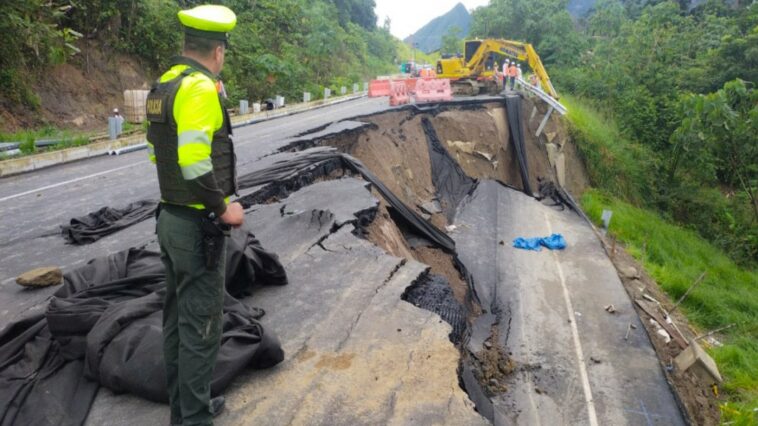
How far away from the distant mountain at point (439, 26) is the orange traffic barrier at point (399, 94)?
88190mm

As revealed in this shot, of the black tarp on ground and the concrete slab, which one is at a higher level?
the black tarp on ground

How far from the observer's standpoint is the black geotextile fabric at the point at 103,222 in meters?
5.79

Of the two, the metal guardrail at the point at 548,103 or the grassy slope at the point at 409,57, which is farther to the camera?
the grassy slope at the point at 409,57

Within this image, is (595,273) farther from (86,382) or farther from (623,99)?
(623,99)

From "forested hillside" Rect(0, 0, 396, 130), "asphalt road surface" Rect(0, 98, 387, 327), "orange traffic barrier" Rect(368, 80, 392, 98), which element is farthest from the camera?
"orange traffic barrier" Rect(368, 80, 392, 98)

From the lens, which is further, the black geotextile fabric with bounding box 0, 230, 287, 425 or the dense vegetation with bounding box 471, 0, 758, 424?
the dense vegetation with bounding box 471, 0, 758, 424

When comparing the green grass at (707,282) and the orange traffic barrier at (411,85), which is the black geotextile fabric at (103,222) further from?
the orange traffic barrier at (411,85)

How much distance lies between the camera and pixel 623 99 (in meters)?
24.0

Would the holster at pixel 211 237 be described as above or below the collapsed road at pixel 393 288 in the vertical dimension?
above

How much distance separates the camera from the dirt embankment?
14219mm

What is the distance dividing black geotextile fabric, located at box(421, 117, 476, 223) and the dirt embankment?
9.55 metres

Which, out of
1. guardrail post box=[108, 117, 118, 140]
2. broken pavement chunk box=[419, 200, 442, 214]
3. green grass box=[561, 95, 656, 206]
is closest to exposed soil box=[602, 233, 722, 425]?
broken pavement chunk box=[419, 200, 442, 214]

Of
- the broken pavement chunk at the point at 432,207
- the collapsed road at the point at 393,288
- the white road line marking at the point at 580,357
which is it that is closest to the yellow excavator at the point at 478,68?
the collapsed road at the point at 393,288

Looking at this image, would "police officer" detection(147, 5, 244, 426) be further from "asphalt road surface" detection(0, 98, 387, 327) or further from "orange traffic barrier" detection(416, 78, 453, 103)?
"orange traffic barrier" detection(416, 78, 453, 103)
